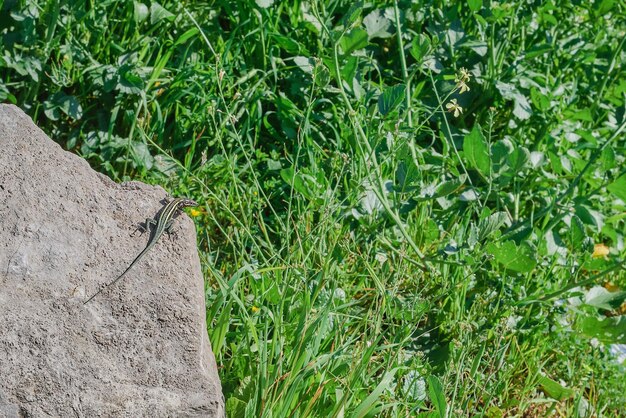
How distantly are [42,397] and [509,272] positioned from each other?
203 cm

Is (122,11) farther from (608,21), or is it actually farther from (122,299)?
(608,21)

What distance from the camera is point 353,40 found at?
3.95m

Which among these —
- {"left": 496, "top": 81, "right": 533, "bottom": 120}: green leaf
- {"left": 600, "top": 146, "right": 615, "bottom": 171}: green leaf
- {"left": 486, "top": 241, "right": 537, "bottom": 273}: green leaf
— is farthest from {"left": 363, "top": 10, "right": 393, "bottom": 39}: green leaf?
{"left": 486, "top": 241, "right": 537, "bottom": 273}: green leaf

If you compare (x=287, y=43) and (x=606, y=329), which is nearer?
Result: (x=606, y=329)

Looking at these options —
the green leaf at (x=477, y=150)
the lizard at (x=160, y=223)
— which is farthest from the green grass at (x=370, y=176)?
the lizard at (x=160, y=223)

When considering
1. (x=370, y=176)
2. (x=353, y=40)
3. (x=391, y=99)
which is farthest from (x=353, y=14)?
(x=370, y=176)

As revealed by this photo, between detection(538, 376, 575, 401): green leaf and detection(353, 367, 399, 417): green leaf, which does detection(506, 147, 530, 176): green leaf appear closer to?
detection(538, 376, 575, 401): green leaf

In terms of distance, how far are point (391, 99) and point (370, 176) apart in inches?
14.0

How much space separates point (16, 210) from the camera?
2.95 metres

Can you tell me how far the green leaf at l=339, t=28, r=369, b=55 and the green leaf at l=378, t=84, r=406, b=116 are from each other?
0.30 metres

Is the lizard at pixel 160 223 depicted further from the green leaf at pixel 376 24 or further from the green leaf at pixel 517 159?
the green leaf at pixel 376 24

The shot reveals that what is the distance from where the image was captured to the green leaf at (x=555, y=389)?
12.5ft

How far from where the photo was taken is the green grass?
11.4ft

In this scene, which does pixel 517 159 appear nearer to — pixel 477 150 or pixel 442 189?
Result: pixel 477 150
